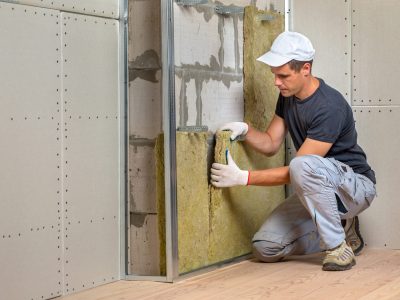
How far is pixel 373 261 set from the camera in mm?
4273

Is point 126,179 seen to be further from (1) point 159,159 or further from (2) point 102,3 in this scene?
(2) point 102,3

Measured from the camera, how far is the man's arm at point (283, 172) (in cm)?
407

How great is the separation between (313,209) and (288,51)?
80 centimetres

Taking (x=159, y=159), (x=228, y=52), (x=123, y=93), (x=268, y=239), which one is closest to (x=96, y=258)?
(x=159, y=159)

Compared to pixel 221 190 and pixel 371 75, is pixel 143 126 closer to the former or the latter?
pixel 221 190

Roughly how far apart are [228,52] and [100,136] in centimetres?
99

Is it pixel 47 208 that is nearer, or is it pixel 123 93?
pixel 47 208

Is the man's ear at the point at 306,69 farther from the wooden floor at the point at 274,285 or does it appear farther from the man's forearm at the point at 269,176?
the wooden floor at the point at 274,285

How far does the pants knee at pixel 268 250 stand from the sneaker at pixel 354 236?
0.45m

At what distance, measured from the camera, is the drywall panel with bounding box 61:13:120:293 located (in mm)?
3398

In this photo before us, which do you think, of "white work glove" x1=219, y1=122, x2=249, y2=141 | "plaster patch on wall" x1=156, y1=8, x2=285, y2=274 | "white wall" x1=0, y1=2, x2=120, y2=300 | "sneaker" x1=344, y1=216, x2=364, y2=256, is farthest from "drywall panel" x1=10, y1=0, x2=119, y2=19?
"sneaker" x1=344, y1=216, x2=364, y2=256

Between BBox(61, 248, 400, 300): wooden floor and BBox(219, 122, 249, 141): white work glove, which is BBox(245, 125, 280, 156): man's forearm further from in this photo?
BBox(61, 248, 400, 300): wooden floor

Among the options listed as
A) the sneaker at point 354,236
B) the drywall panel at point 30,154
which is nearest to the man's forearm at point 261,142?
the sneaker at point 354,236

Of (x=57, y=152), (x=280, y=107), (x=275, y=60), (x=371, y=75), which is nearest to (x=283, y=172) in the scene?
(x=280, y=107)
